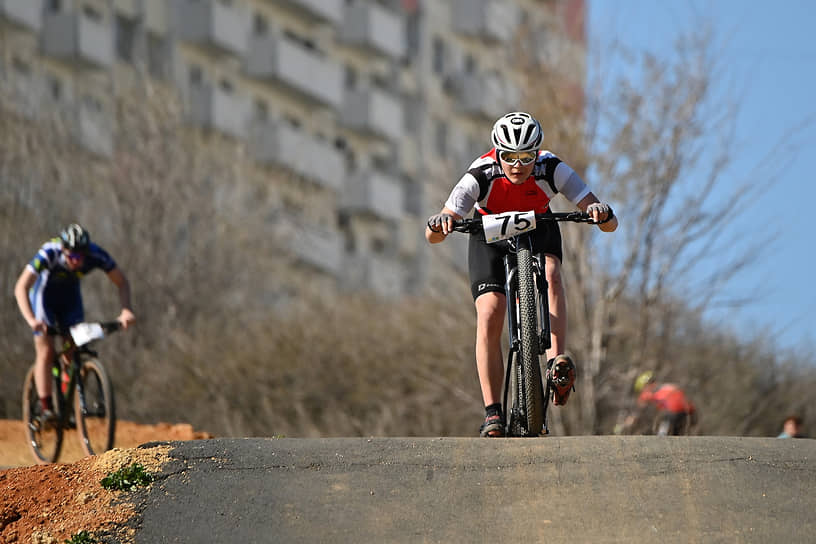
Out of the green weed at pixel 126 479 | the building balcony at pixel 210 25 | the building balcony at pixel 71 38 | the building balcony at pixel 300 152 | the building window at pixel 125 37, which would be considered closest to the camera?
the green weed at pixel 126 479

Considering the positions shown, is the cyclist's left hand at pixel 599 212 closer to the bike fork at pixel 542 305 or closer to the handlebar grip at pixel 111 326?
the bike fork at pixel 542 305

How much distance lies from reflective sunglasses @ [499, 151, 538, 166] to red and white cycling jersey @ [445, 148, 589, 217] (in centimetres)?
17

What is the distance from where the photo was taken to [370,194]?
57.3 m

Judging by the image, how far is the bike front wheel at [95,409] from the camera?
14068 millimetres

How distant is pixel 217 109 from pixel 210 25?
282cm

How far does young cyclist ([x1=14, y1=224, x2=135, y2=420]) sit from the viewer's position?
14297 millimetres

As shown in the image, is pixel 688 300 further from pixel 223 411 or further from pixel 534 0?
pixel 534 0

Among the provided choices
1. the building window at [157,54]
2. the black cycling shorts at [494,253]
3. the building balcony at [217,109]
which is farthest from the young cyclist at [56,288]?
the building window at [157,54]

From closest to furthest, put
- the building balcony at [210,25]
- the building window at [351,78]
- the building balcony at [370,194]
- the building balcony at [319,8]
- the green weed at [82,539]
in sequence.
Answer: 1. the green weed at [82,539]
2. the building balcony at [210,25]
3. the building balcony at [319,8]
4. the building balcony at [370,194]
5. the building window at [351,78]

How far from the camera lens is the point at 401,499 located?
9.12m

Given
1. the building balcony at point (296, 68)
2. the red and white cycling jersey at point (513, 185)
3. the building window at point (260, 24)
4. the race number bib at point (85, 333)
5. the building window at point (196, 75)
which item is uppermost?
the building window at point (260, 24)

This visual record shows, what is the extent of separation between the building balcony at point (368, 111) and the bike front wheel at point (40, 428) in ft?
142

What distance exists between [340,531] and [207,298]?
83.2ft

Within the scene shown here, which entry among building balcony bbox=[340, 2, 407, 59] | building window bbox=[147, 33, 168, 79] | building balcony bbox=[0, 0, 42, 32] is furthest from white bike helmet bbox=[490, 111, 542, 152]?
building balcony bbox=[340, 2, 407, 59]
